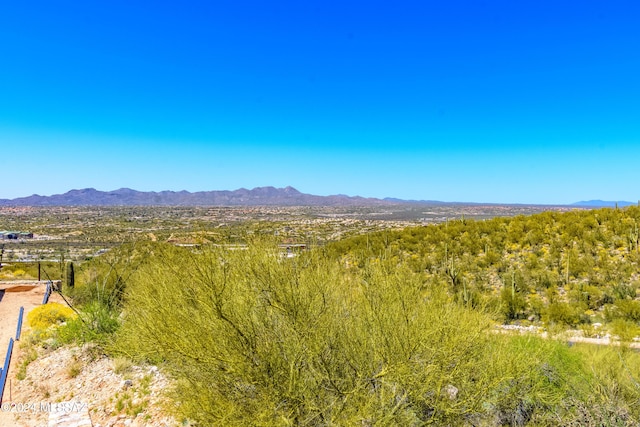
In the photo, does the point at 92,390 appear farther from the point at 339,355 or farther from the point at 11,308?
the point at 11,308

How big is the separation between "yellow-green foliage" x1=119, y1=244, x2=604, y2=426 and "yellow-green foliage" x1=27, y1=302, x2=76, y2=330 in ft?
31.1

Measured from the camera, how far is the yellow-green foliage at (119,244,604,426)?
5.11m

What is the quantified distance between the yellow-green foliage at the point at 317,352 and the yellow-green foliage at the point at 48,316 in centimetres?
948

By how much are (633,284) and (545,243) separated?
548cm

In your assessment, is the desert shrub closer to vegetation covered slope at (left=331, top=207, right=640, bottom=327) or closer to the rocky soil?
the rocky soil

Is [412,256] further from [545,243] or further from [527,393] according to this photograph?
[527,393]

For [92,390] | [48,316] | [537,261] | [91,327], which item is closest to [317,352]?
[92,390]

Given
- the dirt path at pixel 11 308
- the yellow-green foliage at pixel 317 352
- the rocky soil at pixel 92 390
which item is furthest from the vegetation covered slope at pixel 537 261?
the dirt path at pixel 11 308

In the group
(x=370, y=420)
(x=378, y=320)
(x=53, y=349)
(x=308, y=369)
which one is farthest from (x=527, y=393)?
(x=53, y=349)

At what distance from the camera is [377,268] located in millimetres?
7562

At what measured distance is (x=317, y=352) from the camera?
5.49 metres

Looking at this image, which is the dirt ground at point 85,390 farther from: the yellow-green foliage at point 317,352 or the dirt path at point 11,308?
the yellow-green foliage at point 317,352

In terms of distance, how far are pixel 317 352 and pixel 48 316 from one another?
13.3m

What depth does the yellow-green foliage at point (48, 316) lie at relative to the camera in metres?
14.1
